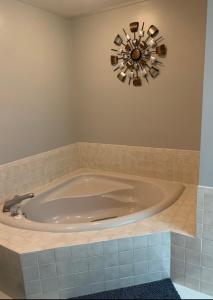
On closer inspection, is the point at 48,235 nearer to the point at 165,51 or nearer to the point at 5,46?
the point at 5,46

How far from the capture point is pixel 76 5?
7.97 feet

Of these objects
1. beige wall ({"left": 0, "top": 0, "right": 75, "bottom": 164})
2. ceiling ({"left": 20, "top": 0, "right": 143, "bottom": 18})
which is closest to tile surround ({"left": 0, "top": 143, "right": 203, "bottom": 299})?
beige wall ({"left": 0, "top": 0, "right": 75, "bottom": 164})

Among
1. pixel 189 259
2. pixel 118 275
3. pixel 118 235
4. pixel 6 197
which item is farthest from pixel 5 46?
pixel 189 259

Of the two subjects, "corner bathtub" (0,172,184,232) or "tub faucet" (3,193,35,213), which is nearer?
"tub faucet" (3,193,35,213)

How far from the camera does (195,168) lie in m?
2.39

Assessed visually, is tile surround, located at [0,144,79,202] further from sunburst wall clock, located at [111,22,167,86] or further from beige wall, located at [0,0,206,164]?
sunburst wall clock, located at [111,22,167,86]

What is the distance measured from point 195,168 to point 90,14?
2.00m

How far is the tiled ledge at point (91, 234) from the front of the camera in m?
1.55

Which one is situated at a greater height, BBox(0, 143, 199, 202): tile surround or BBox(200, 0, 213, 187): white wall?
BBox(200, 0, 213, 187): white wall

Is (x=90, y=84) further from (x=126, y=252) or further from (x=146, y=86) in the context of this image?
(x=126, y=252)

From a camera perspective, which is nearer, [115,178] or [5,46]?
[5,46]

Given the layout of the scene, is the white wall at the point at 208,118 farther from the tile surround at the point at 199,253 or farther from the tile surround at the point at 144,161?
the tile surround at the point at 144,161

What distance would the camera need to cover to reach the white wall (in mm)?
1320

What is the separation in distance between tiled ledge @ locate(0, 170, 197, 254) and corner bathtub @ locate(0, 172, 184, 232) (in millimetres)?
377
